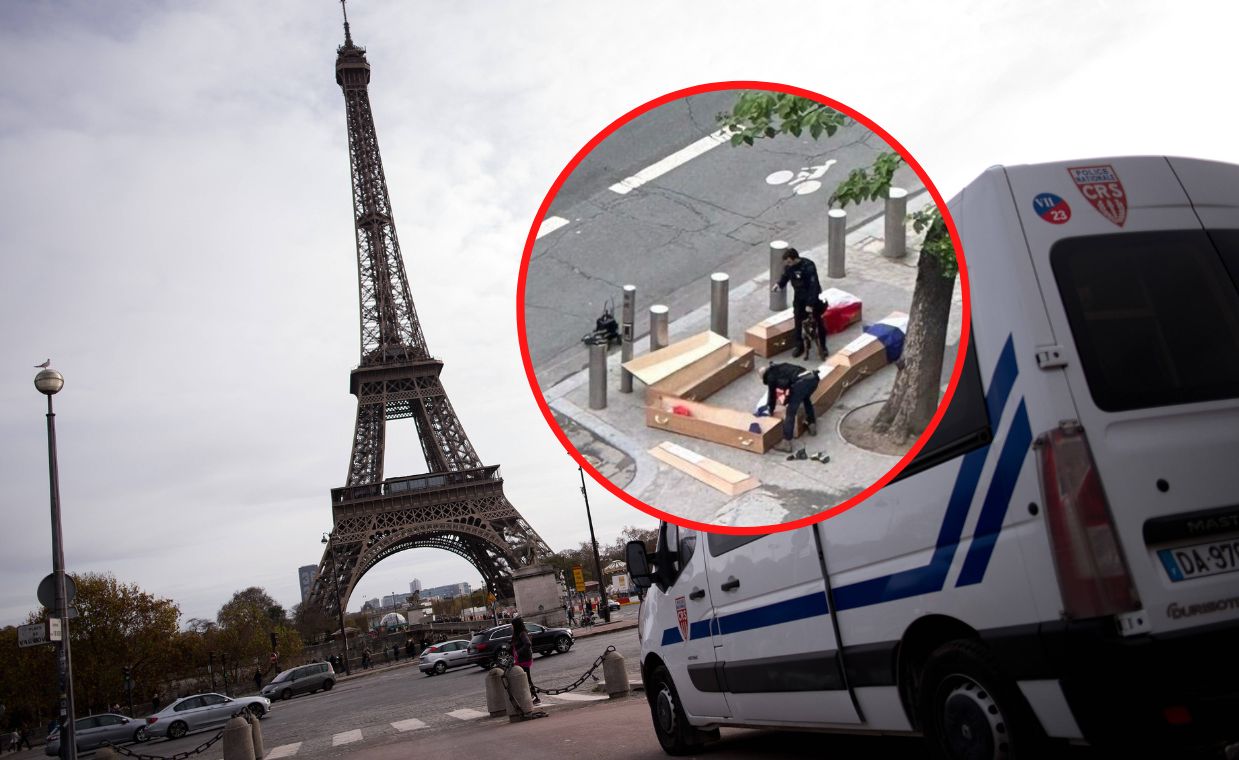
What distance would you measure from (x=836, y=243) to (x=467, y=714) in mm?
13879

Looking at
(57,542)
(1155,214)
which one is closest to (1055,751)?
(1155,214)

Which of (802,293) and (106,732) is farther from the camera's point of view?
(106,732)

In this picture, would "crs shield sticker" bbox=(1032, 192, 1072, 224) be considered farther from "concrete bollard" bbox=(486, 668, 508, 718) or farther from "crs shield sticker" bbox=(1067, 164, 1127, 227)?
"concrete bollard" bbox=(486, 668, 508, 718)

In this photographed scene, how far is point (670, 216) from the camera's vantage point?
2.85 m

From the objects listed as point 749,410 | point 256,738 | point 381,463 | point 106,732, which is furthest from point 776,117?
point 381,463

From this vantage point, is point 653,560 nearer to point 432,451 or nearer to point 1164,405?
point 1164,405

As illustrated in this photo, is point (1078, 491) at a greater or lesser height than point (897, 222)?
lesser

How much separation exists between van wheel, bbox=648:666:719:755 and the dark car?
1938cm

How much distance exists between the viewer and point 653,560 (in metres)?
7.04

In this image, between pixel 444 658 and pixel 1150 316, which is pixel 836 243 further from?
pixel 444 658

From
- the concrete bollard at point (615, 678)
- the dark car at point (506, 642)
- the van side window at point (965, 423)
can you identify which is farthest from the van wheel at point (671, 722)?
the dark car at point (506, 642)

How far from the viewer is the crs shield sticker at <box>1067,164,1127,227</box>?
12.2 feet

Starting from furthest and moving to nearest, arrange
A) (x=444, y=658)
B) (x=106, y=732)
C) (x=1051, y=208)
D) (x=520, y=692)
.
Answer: (x=444, y=658)
(x=106, y=732)
(x=520, y=692)
(x=1051, y=208)

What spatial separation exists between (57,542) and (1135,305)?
1670cm
